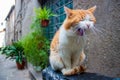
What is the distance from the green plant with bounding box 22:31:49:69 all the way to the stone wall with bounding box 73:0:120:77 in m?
3.09

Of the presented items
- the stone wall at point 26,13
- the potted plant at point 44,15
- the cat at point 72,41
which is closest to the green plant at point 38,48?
the potted plant at point 44,15

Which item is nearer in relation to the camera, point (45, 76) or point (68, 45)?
point (68, 45)

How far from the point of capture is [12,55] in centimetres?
953

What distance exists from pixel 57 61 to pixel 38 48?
162 inches

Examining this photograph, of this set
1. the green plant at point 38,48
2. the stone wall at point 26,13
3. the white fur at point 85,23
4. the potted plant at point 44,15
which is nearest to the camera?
the white fur at point 85,23

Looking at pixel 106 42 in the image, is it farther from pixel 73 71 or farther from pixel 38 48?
pixel 38 48

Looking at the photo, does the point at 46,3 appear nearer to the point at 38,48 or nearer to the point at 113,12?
the point at 38,48

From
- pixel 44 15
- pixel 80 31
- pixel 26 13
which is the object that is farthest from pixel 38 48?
pixel 80 31

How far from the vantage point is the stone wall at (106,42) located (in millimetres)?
2830

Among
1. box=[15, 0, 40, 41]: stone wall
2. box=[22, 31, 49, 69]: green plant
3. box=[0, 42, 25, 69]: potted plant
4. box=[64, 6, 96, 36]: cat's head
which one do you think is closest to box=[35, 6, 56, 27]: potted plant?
box=[22, 31, 49, 69]: green plant

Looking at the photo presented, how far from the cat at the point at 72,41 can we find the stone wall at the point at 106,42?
483 mm

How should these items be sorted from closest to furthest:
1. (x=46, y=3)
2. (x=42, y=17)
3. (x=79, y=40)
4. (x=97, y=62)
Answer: (x=79, y=40) < (x=97, y=62) < (x=42, y=17) < (x=46, y=3)

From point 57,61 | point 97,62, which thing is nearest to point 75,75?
point 57,61

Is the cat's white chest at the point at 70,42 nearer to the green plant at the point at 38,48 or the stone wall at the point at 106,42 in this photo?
the stone wall at the point at 106,42
